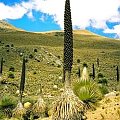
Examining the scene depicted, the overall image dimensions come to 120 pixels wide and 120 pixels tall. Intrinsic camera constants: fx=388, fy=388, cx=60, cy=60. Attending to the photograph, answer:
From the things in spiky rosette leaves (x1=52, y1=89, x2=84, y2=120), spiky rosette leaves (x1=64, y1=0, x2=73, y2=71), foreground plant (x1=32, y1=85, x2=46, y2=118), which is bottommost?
foreground plant (x1=32, y1=85, x2=46, y2=118)

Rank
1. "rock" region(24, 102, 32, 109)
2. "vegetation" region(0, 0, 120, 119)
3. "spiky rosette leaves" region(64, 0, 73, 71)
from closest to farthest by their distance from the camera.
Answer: "spiky rosette leaves" region(64, 0, 73, 71), "vegetation" region(0, 0, 120, 119), "rock" region(24, 102, 32, 109)

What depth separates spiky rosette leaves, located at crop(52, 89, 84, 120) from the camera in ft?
41.9

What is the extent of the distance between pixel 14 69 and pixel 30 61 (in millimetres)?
9370

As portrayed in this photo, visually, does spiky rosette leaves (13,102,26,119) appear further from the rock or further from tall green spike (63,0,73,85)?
tall green spike (63,0,73,85)

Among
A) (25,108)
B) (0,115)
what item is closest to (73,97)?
(0,115)

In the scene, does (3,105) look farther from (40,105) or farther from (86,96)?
(86,96)

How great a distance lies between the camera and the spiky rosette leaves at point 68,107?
12.8 meters

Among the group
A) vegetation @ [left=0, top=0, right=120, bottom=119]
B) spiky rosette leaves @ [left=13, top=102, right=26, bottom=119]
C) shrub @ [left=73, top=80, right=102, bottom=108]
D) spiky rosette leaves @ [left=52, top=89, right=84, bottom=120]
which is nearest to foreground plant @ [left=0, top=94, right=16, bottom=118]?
vegetation @ [left=0, top=0, right=120, bottom=119]

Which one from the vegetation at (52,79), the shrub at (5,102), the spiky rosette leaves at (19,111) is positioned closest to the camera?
the vegetation at (52,79)

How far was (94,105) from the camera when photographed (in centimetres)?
1784

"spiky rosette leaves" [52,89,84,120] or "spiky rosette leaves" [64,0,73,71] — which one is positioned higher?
"spiky rosette leaves" [64,0,73,71]

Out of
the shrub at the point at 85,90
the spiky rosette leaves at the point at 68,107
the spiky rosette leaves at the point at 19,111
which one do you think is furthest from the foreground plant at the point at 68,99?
the spiky rosette leaves at the point at 19,111

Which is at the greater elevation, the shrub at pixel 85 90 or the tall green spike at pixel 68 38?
the tall green spike at pixel 68 38

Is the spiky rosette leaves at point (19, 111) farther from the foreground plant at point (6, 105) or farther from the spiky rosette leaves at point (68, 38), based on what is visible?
the spiky rosette leaves at point (68, 38)
